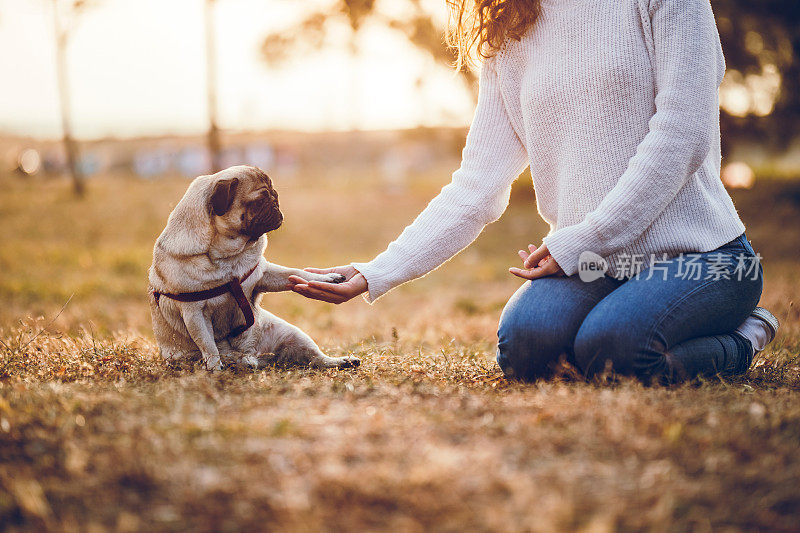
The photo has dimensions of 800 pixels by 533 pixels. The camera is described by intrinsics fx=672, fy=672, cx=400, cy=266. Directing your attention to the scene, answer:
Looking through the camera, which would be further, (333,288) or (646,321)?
(333,288)

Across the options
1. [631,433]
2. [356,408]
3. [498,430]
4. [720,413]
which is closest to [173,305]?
[356,408]

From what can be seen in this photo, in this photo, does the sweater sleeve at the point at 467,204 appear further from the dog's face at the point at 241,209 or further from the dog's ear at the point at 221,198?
the dog's ear at the point at 221,198

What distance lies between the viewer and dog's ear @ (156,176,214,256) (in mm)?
3129

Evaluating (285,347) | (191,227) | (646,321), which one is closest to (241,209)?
(191,227)

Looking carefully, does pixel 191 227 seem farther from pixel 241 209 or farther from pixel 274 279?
pixel 274 279

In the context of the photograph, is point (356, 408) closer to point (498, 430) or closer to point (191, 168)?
point (498, 430)

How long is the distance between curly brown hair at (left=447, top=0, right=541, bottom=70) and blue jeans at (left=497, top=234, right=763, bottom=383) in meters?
1.13

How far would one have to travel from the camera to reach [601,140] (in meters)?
2.87

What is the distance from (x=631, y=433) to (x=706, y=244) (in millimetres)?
1144

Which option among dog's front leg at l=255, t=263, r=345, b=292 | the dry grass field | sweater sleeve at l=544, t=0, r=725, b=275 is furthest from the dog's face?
sweater sleeve at l=544, t=0, r=725, b=275

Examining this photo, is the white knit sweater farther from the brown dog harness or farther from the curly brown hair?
the brown dog harness

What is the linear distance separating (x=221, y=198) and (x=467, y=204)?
3.78 ft

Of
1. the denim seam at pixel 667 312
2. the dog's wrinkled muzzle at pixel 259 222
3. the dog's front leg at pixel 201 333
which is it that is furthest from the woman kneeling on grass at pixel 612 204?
the dog's front leg at pixel 201 333

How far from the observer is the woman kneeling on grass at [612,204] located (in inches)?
105
